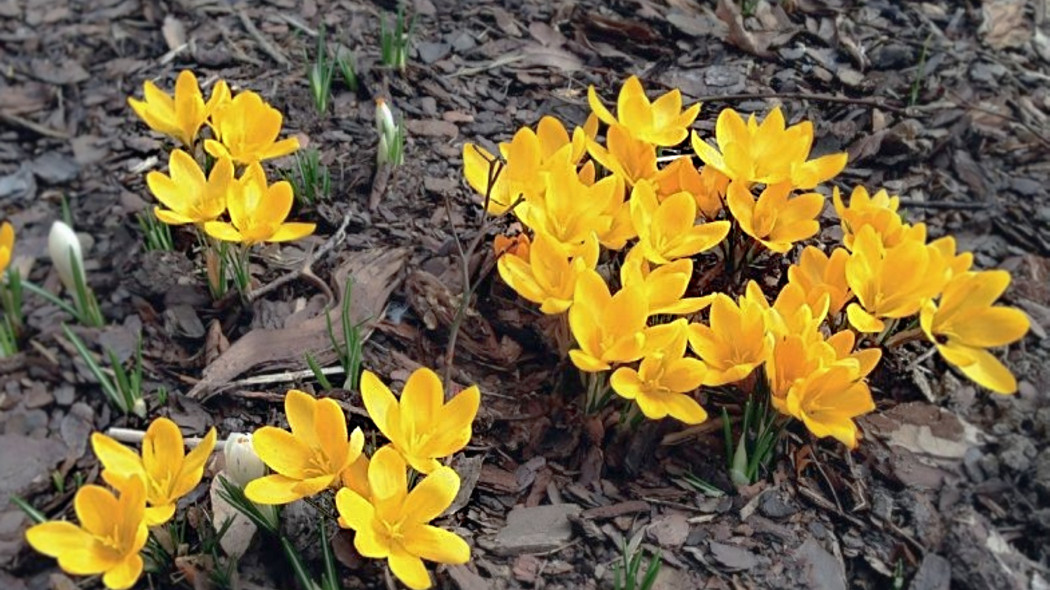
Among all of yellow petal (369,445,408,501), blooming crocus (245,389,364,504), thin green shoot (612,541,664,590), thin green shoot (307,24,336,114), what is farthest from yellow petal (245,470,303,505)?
thin green shoot (307,24,336,114)

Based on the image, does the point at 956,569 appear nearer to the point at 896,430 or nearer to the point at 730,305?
the point at 896,430

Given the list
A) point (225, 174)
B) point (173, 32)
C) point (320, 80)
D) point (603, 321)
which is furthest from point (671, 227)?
point (173, 32)

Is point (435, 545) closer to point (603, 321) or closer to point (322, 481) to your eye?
point (322, 481)

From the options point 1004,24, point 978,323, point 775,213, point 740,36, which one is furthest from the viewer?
point 1004,24

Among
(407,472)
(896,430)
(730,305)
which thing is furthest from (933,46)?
→ (407,472)

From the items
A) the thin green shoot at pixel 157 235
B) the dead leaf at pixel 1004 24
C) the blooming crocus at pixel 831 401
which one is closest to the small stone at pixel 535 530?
the blooming crocus at pixel 831 401

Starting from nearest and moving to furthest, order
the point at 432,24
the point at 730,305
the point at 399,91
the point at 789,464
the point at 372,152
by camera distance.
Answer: the point at 730,305 → the point at 789,464 → the point at 372,152 → the point at 399,91 → the point at 432,24
